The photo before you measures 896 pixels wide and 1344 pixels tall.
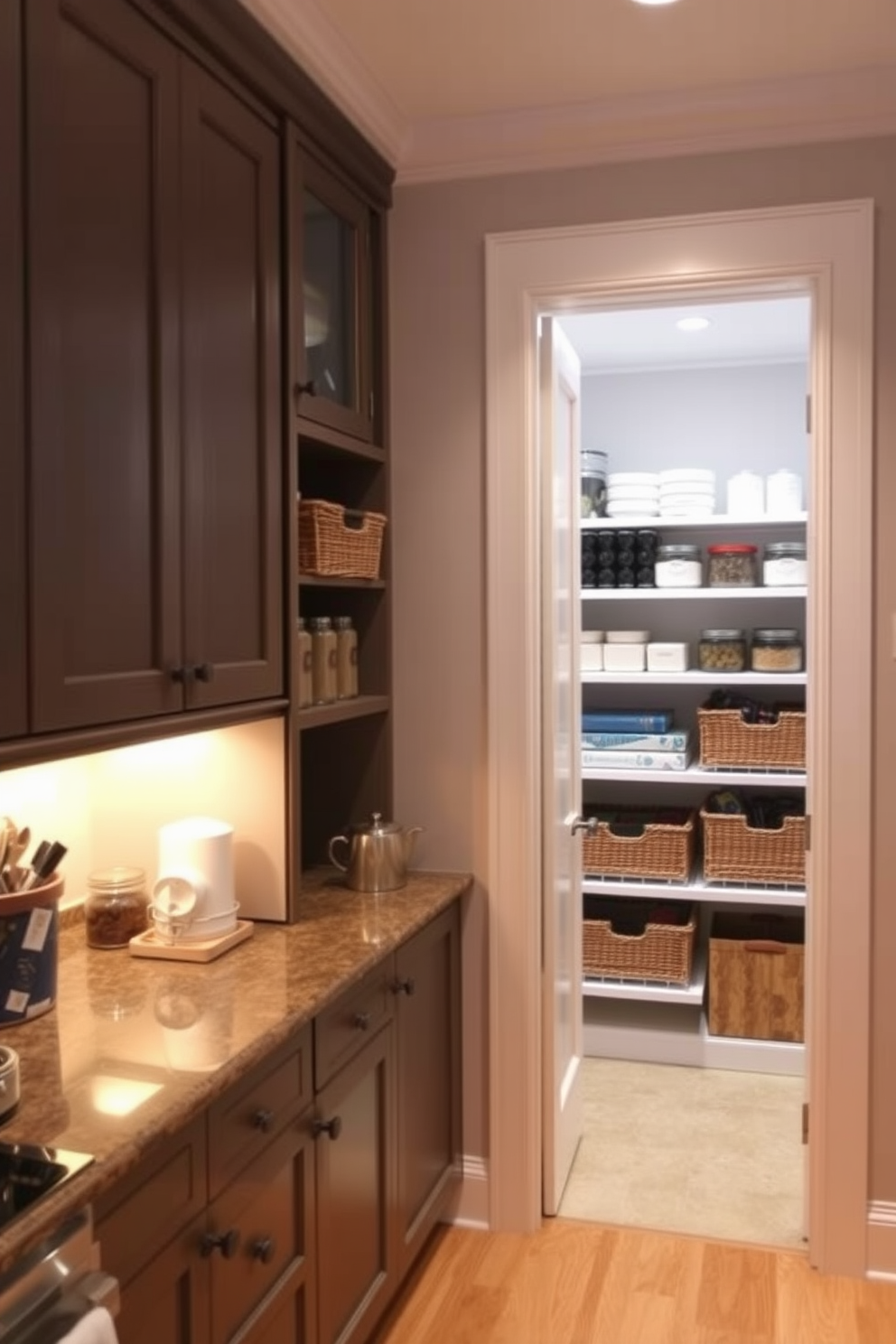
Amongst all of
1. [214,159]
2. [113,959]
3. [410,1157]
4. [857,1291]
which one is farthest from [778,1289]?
[214,159]

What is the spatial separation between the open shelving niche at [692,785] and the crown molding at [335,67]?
1.75 m

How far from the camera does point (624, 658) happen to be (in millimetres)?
4141

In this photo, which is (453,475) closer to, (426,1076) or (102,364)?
(102,364)

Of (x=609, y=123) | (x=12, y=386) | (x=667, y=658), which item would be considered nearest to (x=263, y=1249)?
(x=12, y=386)

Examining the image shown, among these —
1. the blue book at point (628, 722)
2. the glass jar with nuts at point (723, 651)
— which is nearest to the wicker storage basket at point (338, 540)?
the blue book at point (628, 722)

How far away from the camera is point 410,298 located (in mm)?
2846

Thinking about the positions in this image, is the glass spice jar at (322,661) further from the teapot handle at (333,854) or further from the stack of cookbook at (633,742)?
the stack of cookbook at (633,742)

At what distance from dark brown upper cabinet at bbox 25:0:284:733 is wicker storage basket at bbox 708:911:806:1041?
230 cm

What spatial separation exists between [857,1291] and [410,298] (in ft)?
8.28

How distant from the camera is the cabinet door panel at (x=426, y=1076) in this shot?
2438mm

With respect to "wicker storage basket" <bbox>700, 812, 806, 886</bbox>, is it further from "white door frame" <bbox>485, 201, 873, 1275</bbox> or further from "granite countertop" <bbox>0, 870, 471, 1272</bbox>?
"granite countertop" <bbox>0, 870, 471, 1272</bbox>

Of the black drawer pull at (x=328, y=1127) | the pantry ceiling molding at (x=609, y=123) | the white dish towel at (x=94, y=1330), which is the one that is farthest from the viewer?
the pantry ceiling molding at (x=609, y=123)

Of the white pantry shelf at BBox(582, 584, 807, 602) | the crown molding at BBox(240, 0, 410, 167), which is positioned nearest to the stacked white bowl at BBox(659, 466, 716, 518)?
the white pantry shelf at BBox(582, 584, 807, 602)

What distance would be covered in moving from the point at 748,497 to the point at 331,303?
6.53 ft
